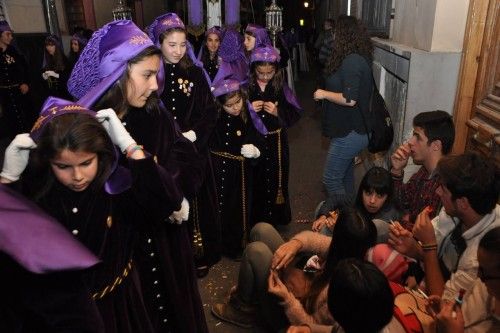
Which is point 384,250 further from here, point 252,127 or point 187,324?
point 252,127

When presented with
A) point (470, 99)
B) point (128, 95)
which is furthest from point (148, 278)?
point (470, 99)

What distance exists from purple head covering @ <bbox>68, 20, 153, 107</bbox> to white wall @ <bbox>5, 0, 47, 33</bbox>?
8.63 meters

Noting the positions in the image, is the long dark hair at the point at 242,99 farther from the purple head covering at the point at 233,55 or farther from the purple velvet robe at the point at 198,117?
the purple head covering at the point at 233,55

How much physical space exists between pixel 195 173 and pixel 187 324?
851 mm

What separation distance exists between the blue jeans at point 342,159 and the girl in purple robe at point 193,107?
1.23 metres

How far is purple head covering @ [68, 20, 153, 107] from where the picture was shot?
1.96 metres

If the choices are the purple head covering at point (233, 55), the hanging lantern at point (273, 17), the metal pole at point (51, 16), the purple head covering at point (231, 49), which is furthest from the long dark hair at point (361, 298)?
the metal pole at point (51, 16)

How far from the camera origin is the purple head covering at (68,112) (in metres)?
1.53

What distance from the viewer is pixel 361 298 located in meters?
1.43


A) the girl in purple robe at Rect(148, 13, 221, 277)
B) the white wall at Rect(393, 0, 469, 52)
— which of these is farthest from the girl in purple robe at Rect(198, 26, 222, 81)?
the white wall at Rect(393, 0, 469, 52)

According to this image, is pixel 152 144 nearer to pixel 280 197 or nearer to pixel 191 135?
pixel 191 135

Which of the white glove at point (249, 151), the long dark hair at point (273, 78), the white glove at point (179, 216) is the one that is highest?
the long dark hair at point (273, 78)

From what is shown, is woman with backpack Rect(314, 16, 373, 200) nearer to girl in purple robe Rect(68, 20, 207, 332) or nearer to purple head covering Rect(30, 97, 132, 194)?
girl in purple robe Rect(68, 20, 207, 332)

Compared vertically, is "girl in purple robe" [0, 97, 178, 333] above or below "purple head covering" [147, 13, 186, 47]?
below
